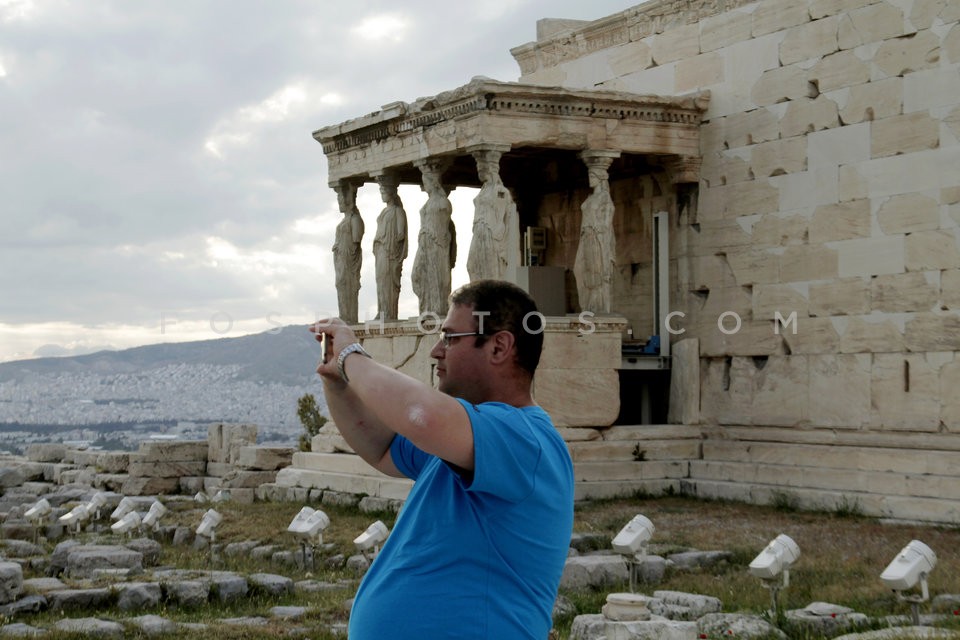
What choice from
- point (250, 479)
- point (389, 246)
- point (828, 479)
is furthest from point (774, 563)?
point (250, 479)

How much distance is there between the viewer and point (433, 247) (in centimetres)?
1548

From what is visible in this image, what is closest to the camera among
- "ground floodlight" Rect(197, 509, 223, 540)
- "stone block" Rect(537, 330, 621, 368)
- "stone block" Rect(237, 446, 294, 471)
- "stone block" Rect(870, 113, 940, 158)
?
"stone block" Rect(870, 113, 940, 158)

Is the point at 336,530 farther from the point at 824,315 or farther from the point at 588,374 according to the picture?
the point at 824,315

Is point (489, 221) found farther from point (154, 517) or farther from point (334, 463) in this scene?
point (154, 517)

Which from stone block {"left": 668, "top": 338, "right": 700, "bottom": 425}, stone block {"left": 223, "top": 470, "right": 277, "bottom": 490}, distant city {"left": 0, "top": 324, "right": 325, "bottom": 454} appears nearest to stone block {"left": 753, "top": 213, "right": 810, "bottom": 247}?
stone block {"left": 668, "top": 338, "right": 700, "bottom": 425}

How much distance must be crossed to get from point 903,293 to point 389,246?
6058 millimetres

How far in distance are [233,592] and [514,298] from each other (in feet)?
22.8

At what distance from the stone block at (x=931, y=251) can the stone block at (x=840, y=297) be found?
0.58m

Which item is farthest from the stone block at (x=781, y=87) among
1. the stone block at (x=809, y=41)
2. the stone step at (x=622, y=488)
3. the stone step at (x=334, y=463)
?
the stone step at (x=334, y=463)

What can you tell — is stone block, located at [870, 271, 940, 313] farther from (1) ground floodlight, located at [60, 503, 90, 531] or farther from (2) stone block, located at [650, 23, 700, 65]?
(1) ground floodlight, located at [60, 503, 90, 531]

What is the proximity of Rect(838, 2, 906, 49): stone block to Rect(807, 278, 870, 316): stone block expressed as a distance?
2293 millimetres

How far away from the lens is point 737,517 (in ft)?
43.3

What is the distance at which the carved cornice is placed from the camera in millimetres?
14633

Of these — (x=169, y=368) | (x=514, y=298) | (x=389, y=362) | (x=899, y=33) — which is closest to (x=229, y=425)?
(x=389, y=362)
